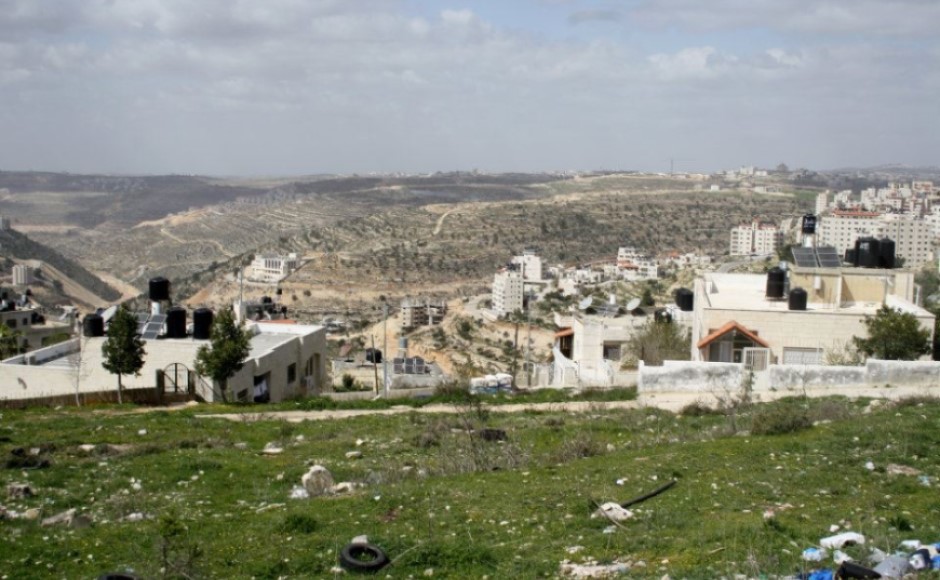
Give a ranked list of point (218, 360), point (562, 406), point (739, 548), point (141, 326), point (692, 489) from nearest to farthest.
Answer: point (739, 548)
point (692, 489)
point (562, 406)
point (218, 360)
point (141, 326)

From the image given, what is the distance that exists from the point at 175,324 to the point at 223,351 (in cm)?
479

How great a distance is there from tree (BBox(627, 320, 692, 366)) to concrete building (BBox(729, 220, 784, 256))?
79717 mm

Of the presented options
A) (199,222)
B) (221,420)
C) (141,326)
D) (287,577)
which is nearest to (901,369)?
(221,420)

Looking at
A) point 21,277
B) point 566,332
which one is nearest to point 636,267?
point 21,277

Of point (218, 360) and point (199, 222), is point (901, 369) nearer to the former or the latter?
point (218, 360)

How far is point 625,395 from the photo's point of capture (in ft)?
67.4

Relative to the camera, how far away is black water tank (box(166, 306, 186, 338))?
2559cm

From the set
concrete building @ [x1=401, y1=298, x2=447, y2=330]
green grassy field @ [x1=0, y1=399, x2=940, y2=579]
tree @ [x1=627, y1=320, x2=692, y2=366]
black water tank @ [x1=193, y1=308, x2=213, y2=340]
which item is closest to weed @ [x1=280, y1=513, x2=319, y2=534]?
green grassy field @ [x1=0, y1=399, x2=940, y2=579]

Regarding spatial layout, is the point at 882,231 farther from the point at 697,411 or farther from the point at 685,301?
the point at 697,411

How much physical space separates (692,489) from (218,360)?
→ 1438cm

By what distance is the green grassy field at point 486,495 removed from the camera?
7.74 m

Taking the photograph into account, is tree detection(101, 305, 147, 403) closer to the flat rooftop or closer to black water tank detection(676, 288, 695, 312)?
the flat rooftop

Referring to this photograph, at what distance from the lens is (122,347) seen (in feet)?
72.3

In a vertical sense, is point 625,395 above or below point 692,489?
below
